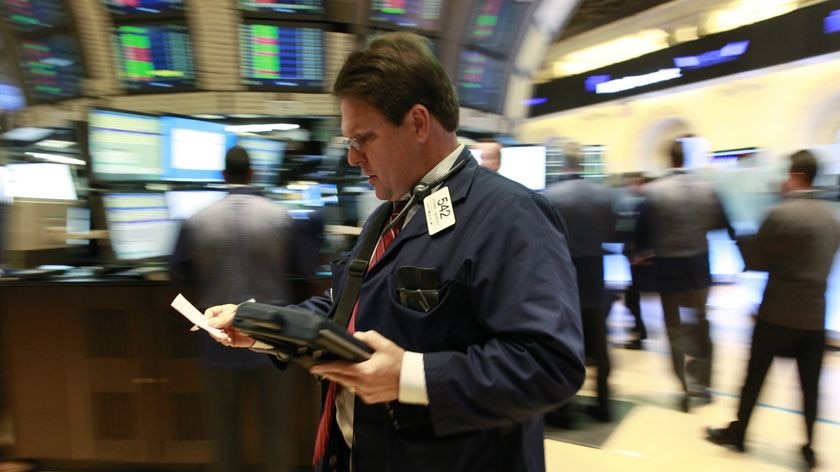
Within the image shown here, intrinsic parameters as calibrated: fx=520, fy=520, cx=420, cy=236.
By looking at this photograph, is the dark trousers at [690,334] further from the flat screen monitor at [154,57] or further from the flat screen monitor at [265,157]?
the flat screen monitor at [154,57]

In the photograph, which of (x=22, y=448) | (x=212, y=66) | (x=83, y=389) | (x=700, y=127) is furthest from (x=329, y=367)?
(x=700, y=127)

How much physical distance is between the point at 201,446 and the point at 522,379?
264cm

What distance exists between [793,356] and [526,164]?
99.4 inches

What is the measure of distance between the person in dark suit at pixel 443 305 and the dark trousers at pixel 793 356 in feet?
8.33

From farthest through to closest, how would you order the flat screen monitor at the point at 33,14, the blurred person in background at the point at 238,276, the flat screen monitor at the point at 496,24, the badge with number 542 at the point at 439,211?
the flat screen monitor at the point at 496,24
the flat screen monitor at the point at 33,14
the blurred person in background at the point at 238,276
the badge with number 542 at the point at 439,211

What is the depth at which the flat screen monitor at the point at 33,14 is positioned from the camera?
12.1ft

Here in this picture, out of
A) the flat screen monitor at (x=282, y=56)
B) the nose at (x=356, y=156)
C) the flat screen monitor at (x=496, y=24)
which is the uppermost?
the flat screen monitor at (x=496, y=24)

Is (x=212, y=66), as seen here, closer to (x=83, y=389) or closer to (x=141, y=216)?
(x=141, y=216)

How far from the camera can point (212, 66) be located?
3701 millimetres

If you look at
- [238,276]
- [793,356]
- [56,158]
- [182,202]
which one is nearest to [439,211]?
[238,276]

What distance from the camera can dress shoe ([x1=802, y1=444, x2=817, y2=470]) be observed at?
9.70 ft

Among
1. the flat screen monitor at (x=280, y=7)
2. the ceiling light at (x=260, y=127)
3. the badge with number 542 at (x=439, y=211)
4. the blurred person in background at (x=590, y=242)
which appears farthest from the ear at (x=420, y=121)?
the flat screen monitor at (x=280, y=7)

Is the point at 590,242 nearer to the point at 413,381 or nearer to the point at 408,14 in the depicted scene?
the point at 408,14

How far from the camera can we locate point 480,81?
15.3 ft
